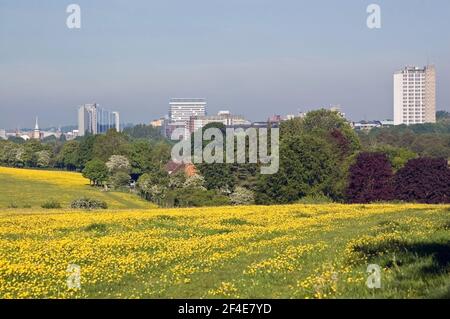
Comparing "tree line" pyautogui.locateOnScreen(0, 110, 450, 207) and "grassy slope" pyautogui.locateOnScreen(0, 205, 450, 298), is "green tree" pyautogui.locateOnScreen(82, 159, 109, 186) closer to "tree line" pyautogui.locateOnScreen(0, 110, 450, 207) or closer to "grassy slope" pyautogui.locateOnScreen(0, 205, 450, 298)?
"tree line" pyautogui.locateOnScreen(0, 110, 450, 207)

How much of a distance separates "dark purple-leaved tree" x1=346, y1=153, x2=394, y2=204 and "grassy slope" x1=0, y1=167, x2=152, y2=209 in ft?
88.1

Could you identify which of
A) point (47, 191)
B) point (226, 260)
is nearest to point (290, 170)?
point (47, 191)

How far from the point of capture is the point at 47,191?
9806 centimetres

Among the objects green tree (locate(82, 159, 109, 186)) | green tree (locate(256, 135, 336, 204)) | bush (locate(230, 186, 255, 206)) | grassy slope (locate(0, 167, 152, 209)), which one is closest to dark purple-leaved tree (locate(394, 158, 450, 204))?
green tree (locate(256, 135, 336, 204))

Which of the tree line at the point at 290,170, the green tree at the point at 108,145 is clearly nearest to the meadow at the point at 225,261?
the tree line at the point at 290,170

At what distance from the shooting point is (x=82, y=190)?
10425 centimetres

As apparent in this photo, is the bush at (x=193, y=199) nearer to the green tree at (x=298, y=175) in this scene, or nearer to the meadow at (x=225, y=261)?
the green tree at (x=298, y=175)

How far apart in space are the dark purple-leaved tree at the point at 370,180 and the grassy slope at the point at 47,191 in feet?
88.1

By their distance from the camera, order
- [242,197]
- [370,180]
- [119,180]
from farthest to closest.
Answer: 1. [119,180]
2. [242,197]
3. [370,180]

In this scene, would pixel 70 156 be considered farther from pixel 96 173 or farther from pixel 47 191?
pixel 47 191

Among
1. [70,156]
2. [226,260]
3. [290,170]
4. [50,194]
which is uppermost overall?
[226,260]

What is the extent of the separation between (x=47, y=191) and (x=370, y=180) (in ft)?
151

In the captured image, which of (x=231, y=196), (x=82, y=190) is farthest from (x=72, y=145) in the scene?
(x=231, y=196)
